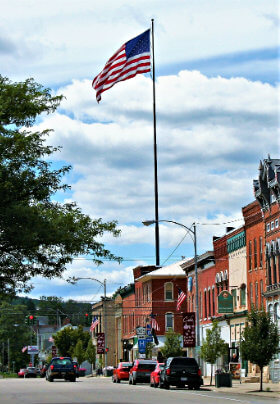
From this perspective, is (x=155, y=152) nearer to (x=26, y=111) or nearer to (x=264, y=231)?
(x=264, y=231)

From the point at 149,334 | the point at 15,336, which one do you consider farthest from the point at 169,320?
the point at 15,336

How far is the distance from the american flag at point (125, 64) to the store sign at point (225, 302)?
18.7 meters

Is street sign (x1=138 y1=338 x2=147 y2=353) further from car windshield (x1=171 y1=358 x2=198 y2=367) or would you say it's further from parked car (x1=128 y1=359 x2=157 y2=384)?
car windshield (x1=171 y1=358 x2=198 y2=367)

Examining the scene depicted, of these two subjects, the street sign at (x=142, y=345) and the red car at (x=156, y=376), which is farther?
the street sign at (x=142, y=345)

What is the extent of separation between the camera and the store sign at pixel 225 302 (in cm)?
5841

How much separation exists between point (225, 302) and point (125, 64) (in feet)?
67.6

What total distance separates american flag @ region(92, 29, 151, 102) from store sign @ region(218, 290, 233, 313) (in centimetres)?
1866

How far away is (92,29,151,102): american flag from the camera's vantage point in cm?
4278

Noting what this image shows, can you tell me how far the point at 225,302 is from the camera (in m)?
58.7

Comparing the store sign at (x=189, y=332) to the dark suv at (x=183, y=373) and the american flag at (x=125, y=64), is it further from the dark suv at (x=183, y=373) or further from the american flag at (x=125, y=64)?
the american flag at (x=125, y=64)

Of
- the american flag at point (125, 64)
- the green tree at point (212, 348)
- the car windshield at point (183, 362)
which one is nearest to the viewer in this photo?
the car windshield at point (183, 362)

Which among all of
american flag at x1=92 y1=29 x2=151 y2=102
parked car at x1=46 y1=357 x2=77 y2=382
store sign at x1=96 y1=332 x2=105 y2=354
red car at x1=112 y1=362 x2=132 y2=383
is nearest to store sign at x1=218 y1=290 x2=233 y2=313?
red car at x1=112 y1=362 x2=132 y2=383

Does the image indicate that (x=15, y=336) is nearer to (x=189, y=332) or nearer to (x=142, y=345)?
(x=142, y=345)

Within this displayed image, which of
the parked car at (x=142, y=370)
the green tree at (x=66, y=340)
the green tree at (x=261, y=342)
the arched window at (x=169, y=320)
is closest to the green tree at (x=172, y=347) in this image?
A: the parked car at (x=142, y=370)
